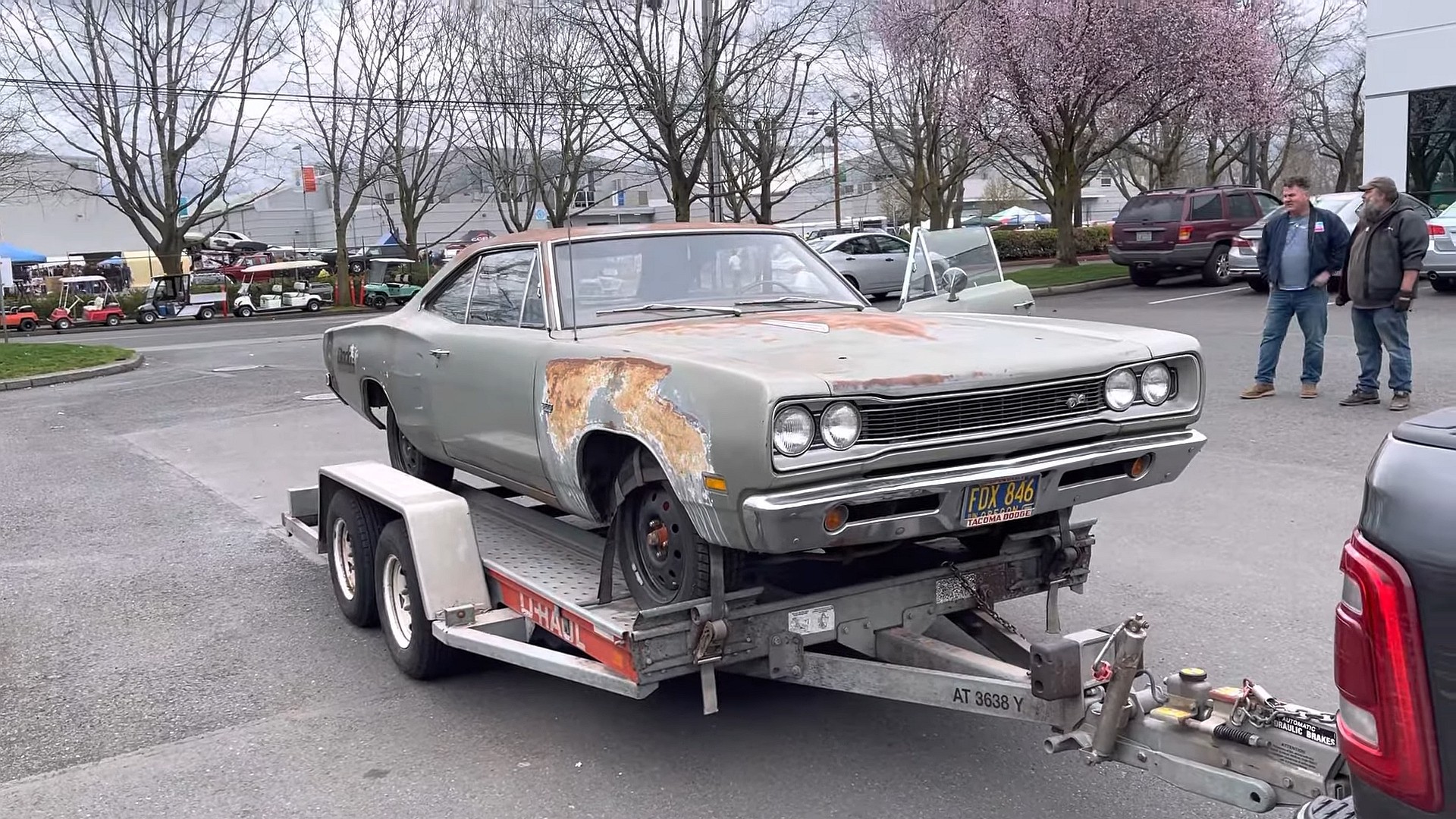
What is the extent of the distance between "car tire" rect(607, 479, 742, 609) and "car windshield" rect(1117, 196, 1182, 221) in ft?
63.2

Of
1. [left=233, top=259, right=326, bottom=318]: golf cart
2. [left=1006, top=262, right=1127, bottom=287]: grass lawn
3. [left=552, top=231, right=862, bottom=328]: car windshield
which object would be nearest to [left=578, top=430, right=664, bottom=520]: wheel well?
[left=552, top=231, right=862, bottom=328]: car windshield

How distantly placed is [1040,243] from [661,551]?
34353mm

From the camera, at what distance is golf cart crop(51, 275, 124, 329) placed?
3504 centimetres

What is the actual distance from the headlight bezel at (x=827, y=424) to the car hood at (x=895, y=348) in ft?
0.18

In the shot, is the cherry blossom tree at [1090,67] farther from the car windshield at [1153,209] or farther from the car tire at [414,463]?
the car tire at [414,463]

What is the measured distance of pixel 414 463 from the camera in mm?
6480

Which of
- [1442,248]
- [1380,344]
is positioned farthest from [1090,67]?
[1380,344]

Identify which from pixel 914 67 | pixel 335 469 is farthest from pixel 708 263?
pixel 914 67

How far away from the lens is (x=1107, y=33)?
23.5m

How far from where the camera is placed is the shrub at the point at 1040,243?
3609 centimetres

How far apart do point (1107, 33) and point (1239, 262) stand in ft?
20.3

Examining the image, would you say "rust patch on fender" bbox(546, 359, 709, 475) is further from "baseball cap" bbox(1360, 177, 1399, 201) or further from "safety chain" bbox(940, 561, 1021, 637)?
"baseball cap" bbox(1360, 177, 1399, 201)

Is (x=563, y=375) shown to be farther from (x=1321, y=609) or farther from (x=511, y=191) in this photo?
(x=511, y=191)

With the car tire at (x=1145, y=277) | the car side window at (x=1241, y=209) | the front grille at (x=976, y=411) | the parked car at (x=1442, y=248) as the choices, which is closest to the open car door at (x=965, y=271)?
the front grille at (x=976, y=411)
